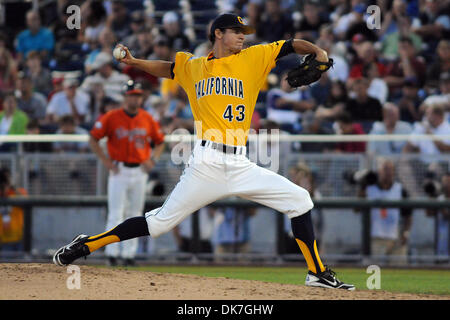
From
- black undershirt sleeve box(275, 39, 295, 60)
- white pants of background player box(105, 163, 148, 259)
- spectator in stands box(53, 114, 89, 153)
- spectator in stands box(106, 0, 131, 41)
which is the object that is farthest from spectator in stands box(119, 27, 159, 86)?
black undershirt sleeve box(275, 39, 295, 60)

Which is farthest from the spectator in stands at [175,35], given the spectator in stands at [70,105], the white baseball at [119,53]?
the white baseball at [119,53]

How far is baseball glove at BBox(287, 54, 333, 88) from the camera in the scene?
6.31m

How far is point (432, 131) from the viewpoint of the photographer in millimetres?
11438

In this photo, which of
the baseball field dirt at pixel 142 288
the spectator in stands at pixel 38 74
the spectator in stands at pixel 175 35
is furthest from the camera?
the spectator in stands at pixel 175 35

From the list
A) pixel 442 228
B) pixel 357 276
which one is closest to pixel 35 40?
pixel 442 228

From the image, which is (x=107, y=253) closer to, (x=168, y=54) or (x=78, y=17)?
(x=168, y=54)

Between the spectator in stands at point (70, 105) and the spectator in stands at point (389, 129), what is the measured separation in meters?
4.71

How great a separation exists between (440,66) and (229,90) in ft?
23.2

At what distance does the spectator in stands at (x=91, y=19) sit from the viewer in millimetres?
15422

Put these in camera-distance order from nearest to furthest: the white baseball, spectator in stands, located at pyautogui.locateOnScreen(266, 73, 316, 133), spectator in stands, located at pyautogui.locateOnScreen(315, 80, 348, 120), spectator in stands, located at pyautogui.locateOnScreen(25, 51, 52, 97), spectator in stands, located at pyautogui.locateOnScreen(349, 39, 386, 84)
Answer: the white baseball → spectator in stands, located at pyautogui.locateOnScreen(315, 80, 348, 120) → spectator in stands, located at pyautogui.locateOnScreen(266, 73, 316, 133) → spectator in stands, located at pyautogui.locateOnScreen(349, 39, 386, 84) → spectator in stands, located at pyautogui.locateOnScreen(25, 51, 52, 97)

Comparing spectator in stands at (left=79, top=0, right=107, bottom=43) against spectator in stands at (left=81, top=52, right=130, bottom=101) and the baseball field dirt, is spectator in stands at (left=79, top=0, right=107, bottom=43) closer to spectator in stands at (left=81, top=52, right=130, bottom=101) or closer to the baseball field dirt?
spectator in stands at (left=81, top=52, right=130, bottom=101)

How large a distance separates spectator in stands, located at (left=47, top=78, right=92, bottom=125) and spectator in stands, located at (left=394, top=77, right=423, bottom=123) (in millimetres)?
4993

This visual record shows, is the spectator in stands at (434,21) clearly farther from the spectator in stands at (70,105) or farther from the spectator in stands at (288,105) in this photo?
the spectator in stands at (70,105)

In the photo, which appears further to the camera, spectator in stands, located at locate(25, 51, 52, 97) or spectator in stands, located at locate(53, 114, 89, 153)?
spectator in stands, located at locate(25, 51, 52, 97)
